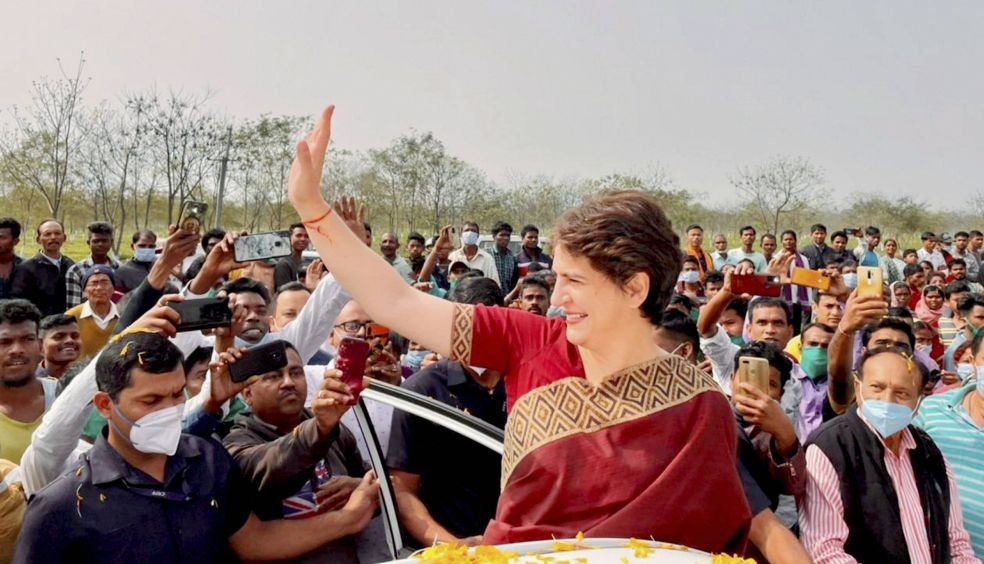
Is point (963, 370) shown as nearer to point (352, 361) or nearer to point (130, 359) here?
point (352, 361)

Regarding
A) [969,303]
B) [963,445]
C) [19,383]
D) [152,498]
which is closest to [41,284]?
[19,383]

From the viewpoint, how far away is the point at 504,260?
11.8 meters

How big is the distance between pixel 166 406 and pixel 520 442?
1440 mm

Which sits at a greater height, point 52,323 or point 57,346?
point 52,323

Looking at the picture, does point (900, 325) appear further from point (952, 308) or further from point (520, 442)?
point (952, 308)

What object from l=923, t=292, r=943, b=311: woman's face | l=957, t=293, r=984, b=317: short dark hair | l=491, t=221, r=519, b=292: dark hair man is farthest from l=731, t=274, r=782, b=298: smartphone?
l=491, t=221, r=519, b=292: dark hair man

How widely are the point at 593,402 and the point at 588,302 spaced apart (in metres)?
0.24

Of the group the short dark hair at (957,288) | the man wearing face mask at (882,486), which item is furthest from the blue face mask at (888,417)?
the short dark hair at (957,288)

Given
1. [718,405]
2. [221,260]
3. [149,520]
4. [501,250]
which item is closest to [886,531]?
[718,405]

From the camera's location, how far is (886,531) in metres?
3.00

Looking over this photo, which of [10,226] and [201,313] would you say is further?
[10,226]

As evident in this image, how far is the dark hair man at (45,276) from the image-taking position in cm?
754

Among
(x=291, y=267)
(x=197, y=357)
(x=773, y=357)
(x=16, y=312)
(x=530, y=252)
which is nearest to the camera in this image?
(x=197, y=357)

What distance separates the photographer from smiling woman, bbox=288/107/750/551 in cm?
182
